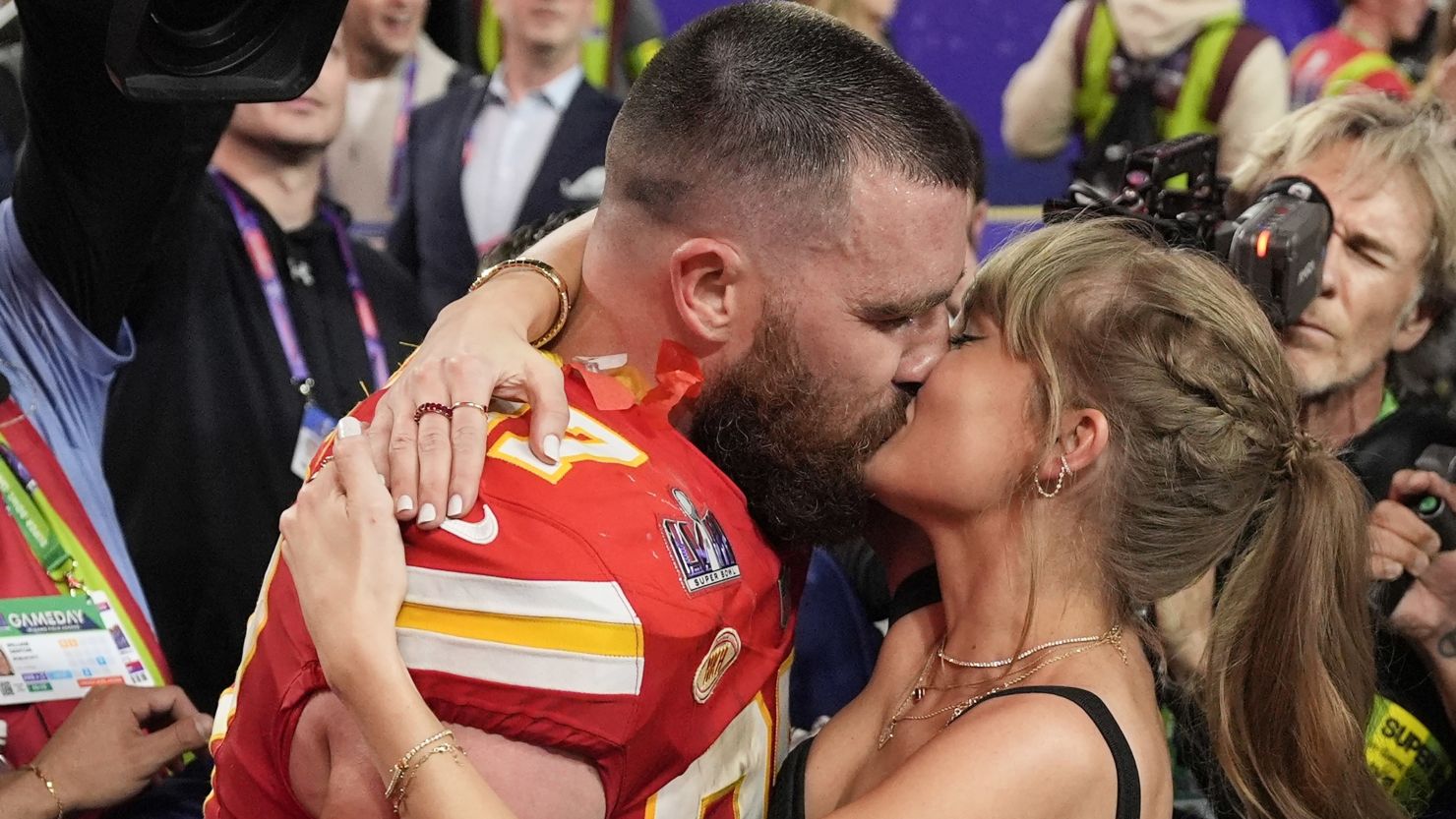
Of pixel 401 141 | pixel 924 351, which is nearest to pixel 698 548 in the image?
pixel 924 351

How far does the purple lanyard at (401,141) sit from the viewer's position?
3811 mm

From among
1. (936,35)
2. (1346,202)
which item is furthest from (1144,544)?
(936,35)

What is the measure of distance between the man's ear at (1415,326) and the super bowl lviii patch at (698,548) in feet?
5.06

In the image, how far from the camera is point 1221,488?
1.75 metres

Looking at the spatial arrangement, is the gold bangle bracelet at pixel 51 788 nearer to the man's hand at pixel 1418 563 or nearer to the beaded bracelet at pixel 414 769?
the beaded bracelet at pixel 414 769

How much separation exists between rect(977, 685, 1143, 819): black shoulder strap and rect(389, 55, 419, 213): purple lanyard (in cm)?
266

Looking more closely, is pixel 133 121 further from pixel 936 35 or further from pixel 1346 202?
pixel 936 35

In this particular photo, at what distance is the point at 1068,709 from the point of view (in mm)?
1588

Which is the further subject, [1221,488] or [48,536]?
[48,536]

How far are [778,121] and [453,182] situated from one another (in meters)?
2.25

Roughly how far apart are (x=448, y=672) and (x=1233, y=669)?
0.99m

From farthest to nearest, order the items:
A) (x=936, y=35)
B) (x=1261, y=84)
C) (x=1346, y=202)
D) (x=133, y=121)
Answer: (x=936, y=35) → (x=1261, y=84) → (x=1346, y=202) → (x=133, y=121)

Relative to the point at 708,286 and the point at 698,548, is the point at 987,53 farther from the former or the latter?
the point at 698,548

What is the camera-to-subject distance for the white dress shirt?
148 inches
